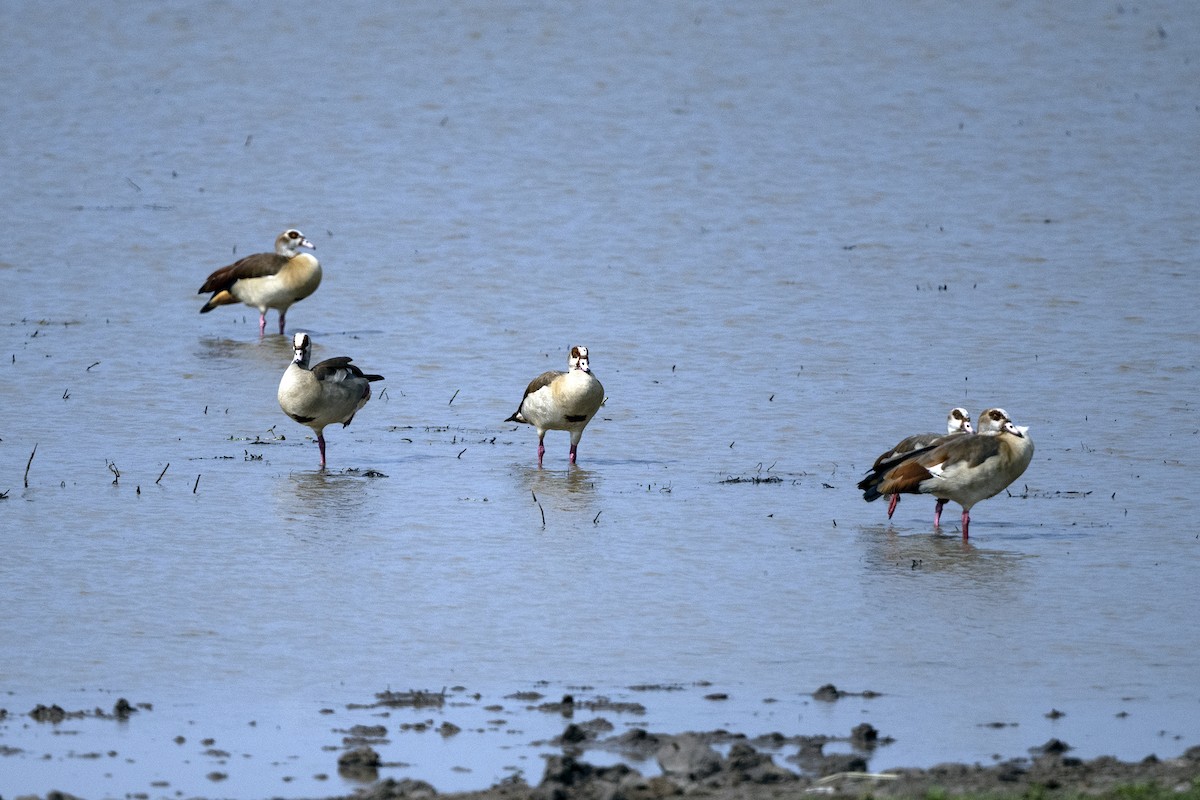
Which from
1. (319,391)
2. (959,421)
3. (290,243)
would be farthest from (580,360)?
(290,243)

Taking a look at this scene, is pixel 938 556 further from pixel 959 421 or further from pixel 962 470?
pixel 959 421

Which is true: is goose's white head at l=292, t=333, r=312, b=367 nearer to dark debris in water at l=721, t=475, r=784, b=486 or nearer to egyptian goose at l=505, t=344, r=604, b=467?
egyptian goose at l=505, t=344, r=604, b=467

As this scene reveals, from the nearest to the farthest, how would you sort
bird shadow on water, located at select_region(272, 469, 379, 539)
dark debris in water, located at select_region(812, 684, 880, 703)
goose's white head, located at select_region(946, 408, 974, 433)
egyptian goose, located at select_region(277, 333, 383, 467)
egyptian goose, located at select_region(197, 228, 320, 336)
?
dark debris in water, located at select_region(812, 684, 880, 703) → bird shadow on water, located at select_region(272, 469, 379, 539) → goose's white head, located at select_region(946, 408, 974, 433) → egyptian goose, located at select_region(277, 333, 383, 467) → egyptian goose, located at select_region(197, 228, 320, 336)

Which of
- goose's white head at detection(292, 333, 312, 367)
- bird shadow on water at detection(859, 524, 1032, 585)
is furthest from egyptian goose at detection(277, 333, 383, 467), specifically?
bird shadow on water at detection(859, 524, 1032, 585)

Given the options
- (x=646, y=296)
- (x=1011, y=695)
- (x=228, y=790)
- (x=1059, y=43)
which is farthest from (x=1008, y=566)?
(x=1059, y=43)

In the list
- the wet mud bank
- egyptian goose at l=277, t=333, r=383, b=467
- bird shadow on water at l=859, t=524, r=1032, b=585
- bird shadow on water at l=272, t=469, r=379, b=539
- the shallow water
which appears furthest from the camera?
egyptian goose at l=277, t=333, r=383, b=467

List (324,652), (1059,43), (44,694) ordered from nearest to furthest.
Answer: (44,694) < (324,652) < (1059,43)

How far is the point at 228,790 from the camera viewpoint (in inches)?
313

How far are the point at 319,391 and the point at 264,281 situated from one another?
7368 millimetres

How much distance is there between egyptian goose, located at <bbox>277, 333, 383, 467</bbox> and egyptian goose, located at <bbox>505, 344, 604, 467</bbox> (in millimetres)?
1523

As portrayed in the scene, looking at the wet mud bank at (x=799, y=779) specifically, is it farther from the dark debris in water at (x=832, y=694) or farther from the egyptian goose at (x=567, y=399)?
the egyptian goose at (x=567, y=399)

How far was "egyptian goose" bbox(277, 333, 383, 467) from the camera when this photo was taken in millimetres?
15352

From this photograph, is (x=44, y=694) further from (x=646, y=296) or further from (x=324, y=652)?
(x=646, y=296)

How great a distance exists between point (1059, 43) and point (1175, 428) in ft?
86.7
